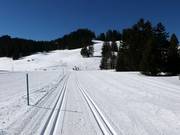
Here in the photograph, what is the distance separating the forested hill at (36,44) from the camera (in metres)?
162

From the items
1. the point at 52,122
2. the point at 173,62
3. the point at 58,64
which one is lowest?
the point at 52,122

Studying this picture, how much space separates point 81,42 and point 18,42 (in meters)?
42.9

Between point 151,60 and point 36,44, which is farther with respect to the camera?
point 36,44

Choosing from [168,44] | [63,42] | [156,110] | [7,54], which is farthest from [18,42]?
[156,110]

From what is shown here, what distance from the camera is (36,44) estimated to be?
604ft

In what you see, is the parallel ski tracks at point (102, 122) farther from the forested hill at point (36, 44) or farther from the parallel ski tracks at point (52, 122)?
the forested hill at point (36, 44)

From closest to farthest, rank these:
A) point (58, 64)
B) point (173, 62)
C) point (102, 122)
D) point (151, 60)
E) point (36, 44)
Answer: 1. point (102, 122)
2. point (151, 60)
3. point (173, 62)
4. point (58, 64)
5. point (36, 44)

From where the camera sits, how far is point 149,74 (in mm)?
39344

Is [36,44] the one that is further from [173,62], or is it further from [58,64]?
[173,62]

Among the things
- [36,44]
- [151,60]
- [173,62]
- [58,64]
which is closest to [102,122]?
[151,60]

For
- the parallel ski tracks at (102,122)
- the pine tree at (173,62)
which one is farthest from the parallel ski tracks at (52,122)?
the pine tree at (173,62)

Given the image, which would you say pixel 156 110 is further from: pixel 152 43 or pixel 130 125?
pixel 152 43

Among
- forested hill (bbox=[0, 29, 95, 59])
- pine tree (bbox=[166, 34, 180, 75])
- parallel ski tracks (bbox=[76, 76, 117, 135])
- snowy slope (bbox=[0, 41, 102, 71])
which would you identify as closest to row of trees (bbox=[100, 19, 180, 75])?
pine tree (bbox=[166, 34, 180, 75])

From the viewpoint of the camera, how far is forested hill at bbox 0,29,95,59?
162m
